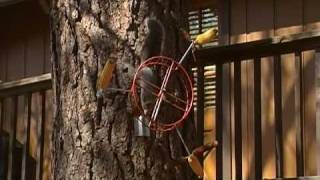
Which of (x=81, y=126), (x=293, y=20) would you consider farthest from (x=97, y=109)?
(x=293, y=20)

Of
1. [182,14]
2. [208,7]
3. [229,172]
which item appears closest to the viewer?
[182,14]

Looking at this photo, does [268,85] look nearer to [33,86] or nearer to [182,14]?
[33,86]

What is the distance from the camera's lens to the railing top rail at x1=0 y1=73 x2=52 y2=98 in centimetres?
568

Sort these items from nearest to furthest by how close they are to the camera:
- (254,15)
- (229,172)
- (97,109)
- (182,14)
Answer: (97,109)
(182,14)
(229,172)
(254,15)

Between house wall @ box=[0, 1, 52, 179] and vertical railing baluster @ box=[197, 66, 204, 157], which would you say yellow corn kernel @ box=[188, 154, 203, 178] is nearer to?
vertical railing baluster @ box=[197, 66, 204, 157]

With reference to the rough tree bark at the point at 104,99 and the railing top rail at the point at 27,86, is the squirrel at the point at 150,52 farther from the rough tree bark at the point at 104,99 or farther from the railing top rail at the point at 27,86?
the railing top rail at the point at 27,86

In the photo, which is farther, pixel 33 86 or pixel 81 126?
pixel 33 86

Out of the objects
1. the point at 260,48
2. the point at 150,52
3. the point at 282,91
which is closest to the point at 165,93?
the point at 150,52

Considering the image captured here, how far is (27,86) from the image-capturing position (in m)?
Result: 5.87

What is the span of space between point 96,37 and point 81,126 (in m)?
0.40

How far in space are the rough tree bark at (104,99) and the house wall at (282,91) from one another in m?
2.71

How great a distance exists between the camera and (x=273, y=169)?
21.1 ft

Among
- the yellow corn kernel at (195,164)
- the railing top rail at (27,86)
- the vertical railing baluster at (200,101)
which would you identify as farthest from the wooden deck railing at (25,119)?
the yellow corn kernel at (195,164)

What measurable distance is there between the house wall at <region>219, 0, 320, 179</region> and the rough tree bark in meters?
2.71
